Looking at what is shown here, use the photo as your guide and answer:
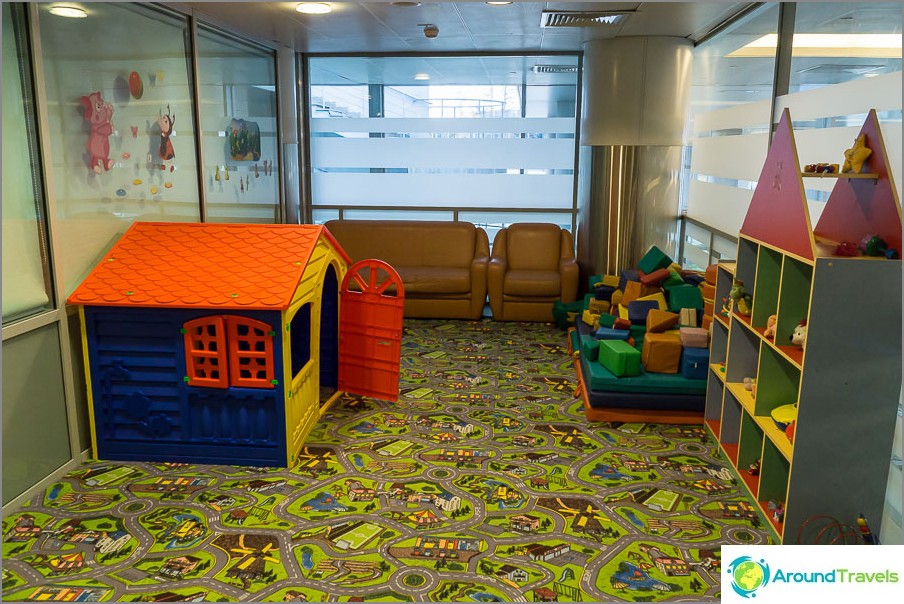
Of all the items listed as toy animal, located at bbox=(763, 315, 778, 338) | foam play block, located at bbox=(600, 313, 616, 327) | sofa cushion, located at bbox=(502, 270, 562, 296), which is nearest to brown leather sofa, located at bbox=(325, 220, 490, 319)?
sofa cushion, located at bbox=(502, 270, 562, 296)

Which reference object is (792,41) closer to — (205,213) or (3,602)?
(205,213)

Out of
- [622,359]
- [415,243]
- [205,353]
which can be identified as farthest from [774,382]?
[415,243]

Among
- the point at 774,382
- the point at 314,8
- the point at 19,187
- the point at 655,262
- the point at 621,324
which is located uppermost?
the point at 314,8

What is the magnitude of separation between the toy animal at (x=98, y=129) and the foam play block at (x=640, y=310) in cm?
391

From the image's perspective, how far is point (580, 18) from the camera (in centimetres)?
602

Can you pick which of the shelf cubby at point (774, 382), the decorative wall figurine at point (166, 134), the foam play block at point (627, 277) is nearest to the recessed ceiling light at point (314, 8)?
the decorative wall figurine at point (166, 134)

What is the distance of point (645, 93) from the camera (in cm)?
734

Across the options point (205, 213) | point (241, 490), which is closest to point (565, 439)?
point (241, 490)

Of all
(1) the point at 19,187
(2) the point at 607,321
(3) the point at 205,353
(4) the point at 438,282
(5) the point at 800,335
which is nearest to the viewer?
(5) the point at 800,335

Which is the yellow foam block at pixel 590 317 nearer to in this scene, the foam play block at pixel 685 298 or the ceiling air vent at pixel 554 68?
the foam play block at pixel 685 298

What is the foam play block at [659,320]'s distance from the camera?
5.12 meters

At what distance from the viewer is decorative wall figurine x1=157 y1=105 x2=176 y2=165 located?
5.24 metres

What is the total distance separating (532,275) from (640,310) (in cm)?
218

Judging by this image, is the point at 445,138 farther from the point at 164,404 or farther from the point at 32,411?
the point at 32,411
